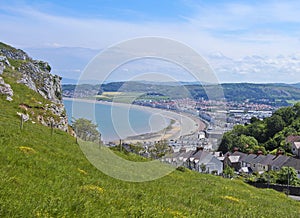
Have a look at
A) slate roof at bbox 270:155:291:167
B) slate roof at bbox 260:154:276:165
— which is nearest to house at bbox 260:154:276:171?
slate roof at bbox 260:154:276:165

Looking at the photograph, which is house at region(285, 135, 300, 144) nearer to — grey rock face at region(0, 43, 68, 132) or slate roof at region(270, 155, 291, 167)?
slate roof at region(270, 155, 291, 167)

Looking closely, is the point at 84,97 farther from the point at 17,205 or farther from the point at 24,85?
the point at 24,85

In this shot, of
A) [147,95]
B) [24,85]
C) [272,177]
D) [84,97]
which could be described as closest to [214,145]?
[147,95]

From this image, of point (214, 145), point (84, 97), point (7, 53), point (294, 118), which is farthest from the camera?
point (294, 118)

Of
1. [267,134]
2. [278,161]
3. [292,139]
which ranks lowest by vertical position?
[278,161]

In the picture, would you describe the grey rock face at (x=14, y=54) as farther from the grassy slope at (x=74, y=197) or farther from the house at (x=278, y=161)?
the house at (x=278, y=161)

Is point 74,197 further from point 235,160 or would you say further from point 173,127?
point 235,160

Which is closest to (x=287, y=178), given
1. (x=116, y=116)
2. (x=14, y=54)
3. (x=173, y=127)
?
(x=173, y=127)

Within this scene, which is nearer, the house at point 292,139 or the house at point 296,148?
the house at point 296,148

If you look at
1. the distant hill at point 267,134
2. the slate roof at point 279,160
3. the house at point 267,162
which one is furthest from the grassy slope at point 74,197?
the distant hill at point 267,134

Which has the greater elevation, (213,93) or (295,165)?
(213,93)

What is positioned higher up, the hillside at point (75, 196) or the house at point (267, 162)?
the hillside at point (75, 196)
